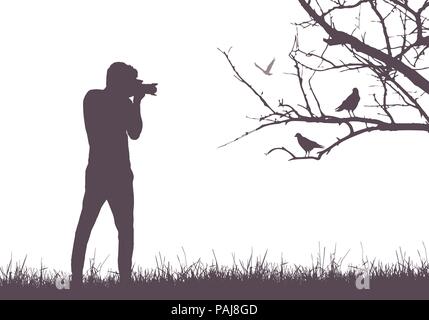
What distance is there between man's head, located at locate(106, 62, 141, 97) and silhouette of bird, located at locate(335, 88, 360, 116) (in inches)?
105

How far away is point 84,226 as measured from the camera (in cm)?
1133

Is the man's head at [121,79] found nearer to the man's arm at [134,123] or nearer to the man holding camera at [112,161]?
the man holding camera at [112,161]

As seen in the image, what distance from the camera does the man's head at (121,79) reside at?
11.5 metres

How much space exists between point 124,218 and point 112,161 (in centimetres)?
70

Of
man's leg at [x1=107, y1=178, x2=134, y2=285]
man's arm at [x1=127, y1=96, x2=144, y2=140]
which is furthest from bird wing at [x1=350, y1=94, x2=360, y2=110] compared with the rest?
man's leg at [x1=107, y1=178, x2=134, y2=285]

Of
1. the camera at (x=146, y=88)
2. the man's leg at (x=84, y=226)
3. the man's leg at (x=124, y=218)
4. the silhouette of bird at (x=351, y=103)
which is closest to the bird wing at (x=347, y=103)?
the silhouette of bird at (x=351, y=103)

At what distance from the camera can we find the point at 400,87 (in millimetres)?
11547

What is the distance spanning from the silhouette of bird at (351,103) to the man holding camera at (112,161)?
8.59ft

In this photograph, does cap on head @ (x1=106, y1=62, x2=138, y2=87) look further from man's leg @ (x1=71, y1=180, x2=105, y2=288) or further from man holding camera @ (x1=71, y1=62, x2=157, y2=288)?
man's leg @ (x1=71, y1=180, x2=105, y2=288)

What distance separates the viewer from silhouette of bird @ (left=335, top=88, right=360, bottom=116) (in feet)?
39.7

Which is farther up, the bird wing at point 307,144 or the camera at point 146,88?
the camera at point 146,88
